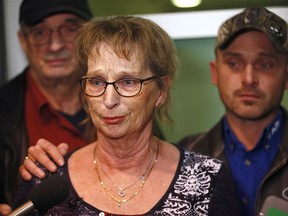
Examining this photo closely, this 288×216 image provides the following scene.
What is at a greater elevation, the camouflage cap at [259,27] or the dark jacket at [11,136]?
→ the camouflage cap at [259,27]

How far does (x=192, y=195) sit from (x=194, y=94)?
53.5 inches

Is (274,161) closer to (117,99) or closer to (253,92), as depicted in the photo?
(253,92)

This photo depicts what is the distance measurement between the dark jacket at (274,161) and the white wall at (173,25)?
652mm

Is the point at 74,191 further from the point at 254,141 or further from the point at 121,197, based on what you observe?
the point at 254,141

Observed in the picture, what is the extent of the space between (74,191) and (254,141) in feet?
3.11

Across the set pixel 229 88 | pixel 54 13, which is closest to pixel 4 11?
pixel 54 13

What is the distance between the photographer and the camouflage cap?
7.96 feet

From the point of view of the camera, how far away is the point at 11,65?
3211 millimetres

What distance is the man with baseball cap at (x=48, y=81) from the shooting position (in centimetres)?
266

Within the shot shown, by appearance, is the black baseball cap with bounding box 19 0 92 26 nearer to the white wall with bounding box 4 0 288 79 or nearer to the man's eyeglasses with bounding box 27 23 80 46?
the man's eyeglasses with bounding box 27 23 80 46

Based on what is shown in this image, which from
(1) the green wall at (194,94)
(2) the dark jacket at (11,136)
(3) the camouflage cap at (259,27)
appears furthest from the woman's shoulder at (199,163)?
(1) the green wall at (194,94)

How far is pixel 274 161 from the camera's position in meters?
2.33

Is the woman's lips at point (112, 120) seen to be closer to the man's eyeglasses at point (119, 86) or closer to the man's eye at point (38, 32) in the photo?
the man's eyeglasses at point (119, 86)

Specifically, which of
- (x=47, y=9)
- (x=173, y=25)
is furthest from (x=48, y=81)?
(x=173, y=25)
